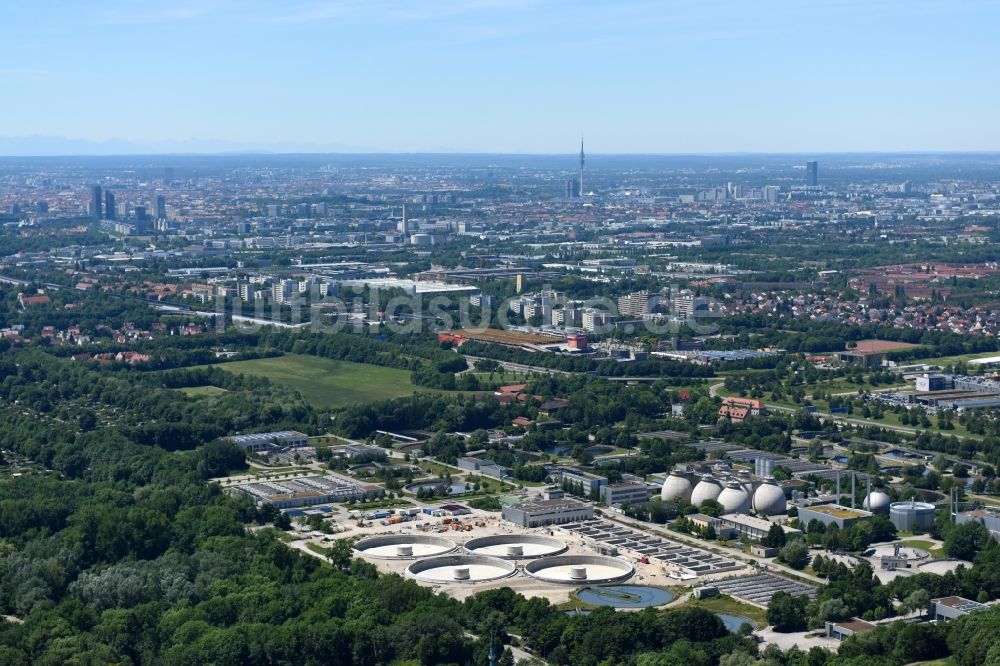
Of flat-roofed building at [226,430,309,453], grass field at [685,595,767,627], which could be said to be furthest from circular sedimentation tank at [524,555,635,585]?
flat-roofed building at [226,430,309,453]

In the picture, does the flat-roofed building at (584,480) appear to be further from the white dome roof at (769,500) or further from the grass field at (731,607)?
the grass field at (731,607)

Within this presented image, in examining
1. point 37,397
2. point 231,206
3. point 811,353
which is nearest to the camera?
point 37,397

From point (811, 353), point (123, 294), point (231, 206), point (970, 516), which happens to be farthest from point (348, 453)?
point (231, 206)

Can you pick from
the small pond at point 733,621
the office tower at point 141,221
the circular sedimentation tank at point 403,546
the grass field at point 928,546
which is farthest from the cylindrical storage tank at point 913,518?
the office tower at point 141,221

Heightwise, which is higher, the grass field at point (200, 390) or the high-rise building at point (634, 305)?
the high-rise building at point (634, 305)

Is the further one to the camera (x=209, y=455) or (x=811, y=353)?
(x=811, y=353)

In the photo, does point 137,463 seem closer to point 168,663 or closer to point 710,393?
point 168,663
